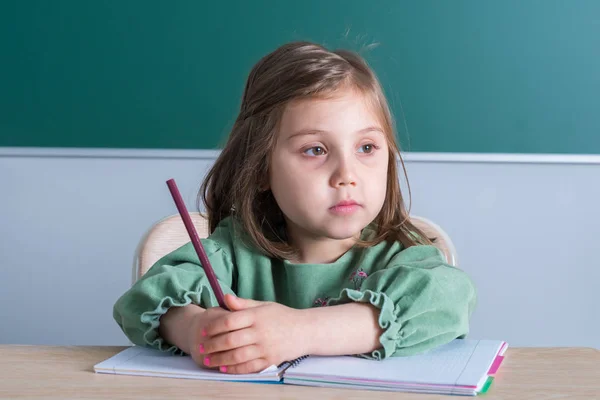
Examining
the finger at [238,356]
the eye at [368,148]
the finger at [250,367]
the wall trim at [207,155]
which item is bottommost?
the wall trim at [207,155]

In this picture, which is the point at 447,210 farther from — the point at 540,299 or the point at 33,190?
the point at 33,190

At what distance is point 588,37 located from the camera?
2.24 m

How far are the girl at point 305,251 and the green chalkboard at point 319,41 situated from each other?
109cm

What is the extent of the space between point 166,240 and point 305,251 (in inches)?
13.2

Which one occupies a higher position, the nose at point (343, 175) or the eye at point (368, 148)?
the eye at point (368, 148)

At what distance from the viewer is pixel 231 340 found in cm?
76

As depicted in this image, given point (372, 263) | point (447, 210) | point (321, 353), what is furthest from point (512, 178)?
point (321, 353)

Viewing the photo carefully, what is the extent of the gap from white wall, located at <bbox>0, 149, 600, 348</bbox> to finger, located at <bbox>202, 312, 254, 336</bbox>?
1.51 m

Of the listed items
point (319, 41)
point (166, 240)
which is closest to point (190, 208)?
point (319, 41)

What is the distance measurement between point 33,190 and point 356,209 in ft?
5.37

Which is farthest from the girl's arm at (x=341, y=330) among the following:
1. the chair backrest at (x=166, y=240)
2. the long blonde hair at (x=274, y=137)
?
the chair backrest at (x=166, y=240)

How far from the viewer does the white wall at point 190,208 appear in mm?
2301

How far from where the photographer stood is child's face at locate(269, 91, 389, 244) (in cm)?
100

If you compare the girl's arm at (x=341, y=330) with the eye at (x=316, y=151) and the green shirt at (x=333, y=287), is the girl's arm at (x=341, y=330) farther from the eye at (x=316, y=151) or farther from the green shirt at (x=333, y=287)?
the eye at (x=316, y=151)
